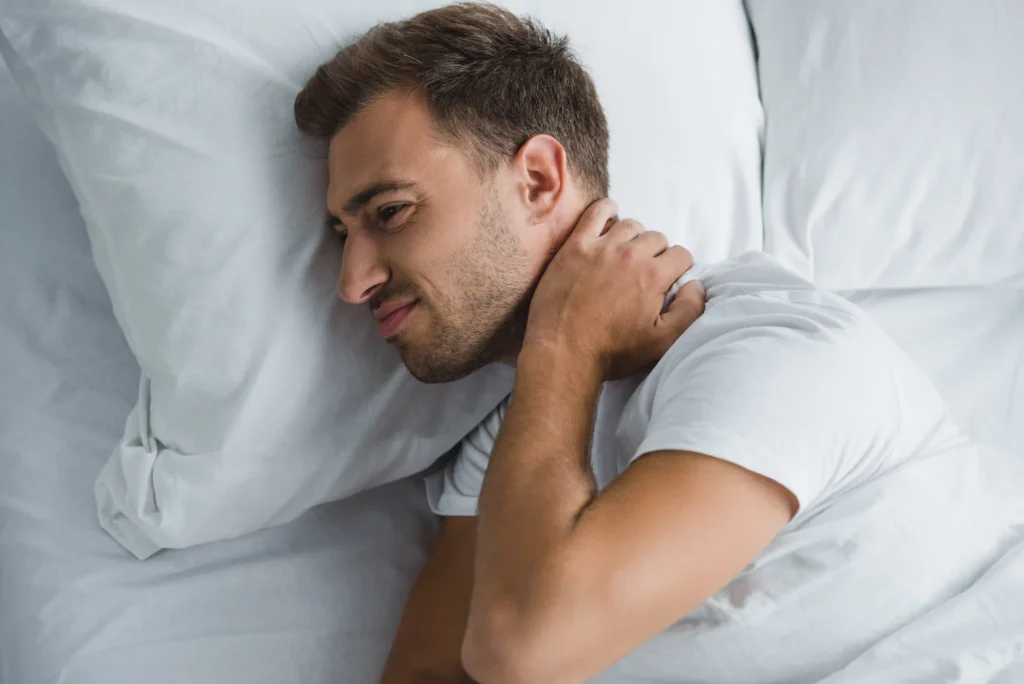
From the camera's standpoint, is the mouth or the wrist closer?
the wrist

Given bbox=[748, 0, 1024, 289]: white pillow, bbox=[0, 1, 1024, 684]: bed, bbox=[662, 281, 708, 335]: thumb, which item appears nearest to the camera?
bbox=[0, 1, 1024, 684]: bed

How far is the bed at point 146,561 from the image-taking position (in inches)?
32.7

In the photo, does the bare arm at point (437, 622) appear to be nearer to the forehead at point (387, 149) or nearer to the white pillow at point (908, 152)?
the forehead at point (387, 149)

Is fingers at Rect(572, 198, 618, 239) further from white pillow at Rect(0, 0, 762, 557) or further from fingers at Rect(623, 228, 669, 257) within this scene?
white pillow at Rect(0, 0, 762, 557)

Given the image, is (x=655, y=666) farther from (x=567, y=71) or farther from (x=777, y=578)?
(x=567, y=71)

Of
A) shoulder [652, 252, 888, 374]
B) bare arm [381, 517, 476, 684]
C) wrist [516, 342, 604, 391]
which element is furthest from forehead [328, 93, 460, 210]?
bare arm [381, 517, 476, 684]

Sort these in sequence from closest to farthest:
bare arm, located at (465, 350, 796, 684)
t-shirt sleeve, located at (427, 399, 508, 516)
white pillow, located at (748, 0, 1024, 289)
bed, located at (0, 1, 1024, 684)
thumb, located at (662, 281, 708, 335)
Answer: bare arm, located at (465, 350, 796, 684)
bed, located at (0, 1, 1024, 684)
thumb, located at (662, 281, 708, 335)
t-shirt sleeve, located at (427, 399, 508, 516)
white pillow, located at (748, 0, 1024, 289)

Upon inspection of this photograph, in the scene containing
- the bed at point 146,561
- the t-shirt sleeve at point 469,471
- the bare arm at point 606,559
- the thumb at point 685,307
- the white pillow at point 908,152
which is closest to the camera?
the bare arm at point 606,559

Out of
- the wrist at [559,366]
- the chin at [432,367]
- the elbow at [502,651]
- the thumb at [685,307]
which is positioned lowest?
the elbow at [502,651]

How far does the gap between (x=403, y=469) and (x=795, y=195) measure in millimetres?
Answer: 722

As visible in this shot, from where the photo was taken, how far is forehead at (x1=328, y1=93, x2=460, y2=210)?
951mm

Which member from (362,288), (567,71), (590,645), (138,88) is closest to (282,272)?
(362,288)

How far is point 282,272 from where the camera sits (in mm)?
975

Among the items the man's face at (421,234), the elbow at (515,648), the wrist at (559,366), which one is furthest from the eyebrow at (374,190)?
the elbow at (515,648)
